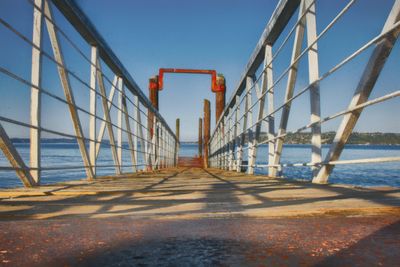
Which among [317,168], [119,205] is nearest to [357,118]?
[317,168]

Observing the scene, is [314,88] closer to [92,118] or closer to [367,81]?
[367,81]

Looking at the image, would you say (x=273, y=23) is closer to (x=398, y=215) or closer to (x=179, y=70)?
(x=398, y=215)

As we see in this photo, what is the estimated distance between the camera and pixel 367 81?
181 cm

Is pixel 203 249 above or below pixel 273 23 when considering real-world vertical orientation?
below

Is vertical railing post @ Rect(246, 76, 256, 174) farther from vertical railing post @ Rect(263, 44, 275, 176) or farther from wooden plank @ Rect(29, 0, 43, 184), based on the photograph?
wooden plank @ Rect(29, 0, 43, 184)

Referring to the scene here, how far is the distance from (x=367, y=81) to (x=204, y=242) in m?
1.49

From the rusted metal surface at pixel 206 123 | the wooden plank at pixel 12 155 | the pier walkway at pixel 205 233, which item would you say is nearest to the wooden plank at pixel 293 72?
the pier walkway at pixel 205 233

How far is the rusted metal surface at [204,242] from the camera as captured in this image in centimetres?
64

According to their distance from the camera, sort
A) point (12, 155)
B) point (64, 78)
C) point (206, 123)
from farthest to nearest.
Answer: point (206, 123) → point (64, 78) → point (12, 155)

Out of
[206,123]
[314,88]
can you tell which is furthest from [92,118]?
[206,123]

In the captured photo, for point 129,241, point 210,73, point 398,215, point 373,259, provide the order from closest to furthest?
point 373,259
point 129,241
point 398,215
point 210,73

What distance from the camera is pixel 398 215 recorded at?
3.34 ft

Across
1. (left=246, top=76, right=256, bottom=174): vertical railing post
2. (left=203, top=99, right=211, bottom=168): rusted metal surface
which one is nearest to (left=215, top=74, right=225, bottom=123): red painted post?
(left=203, top=99, right=211, bottom=168): rusted metal surface

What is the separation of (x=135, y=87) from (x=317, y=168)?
3952 mm
